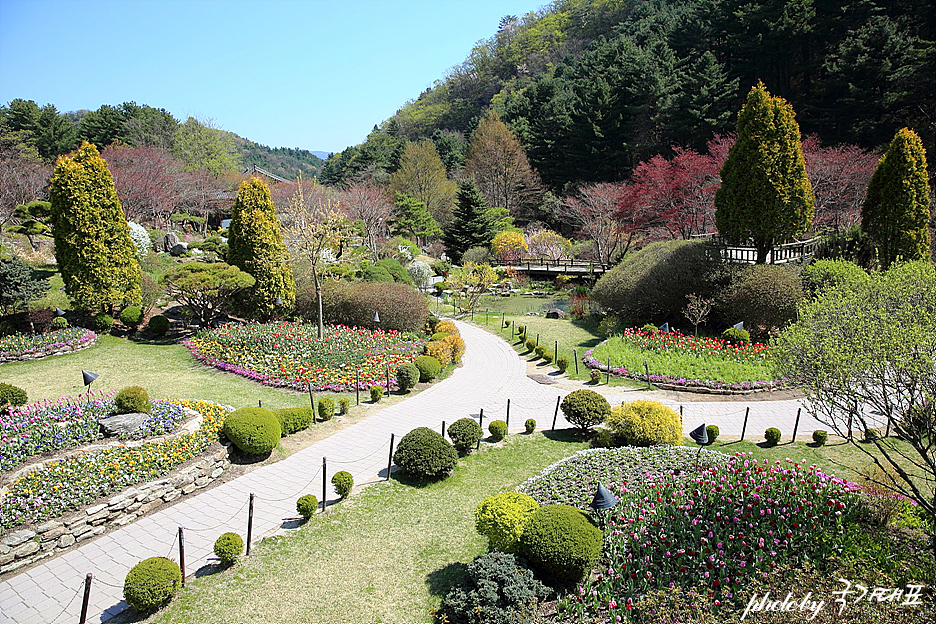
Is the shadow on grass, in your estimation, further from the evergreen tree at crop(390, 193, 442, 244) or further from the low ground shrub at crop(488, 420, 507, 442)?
the evergreen tree at crop(390, 193, 442, 244)

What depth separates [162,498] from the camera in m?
8.73

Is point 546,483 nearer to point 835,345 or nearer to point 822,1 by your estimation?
point 835,345

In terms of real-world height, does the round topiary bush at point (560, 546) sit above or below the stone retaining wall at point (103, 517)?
above

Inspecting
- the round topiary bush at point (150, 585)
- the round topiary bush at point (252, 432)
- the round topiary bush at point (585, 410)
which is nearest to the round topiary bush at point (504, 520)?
the round topiary bush at point (150, 585)

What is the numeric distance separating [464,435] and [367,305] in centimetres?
988

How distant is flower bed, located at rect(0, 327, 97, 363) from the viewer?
1611 centimetres

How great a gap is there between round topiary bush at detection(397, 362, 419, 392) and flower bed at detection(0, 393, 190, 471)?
539 centimetres

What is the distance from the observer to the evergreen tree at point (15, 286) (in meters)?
17.7

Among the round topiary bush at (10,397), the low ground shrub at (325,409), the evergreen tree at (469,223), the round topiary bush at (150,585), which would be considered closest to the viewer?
the round topiary bush at (150,585)

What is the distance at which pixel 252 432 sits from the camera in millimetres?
10094

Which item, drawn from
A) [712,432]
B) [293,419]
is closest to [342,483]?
[293,419]

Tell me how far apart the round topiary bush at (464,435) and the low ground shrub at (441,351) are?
5.75 meters

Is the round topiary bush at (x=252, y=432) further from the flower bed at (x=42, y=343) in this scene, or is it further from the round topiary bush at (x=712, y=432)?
the flower bed at (x=42, y=343)

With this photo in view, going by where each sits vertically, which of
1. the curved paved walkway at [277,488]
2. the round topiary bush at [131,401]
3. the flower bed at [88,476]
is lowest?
the curved paved walkway at [277,488]
